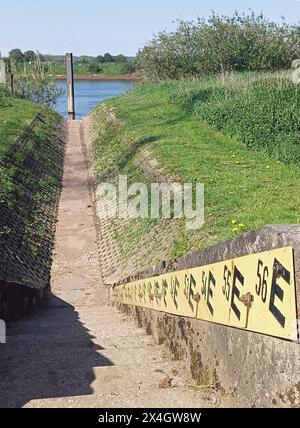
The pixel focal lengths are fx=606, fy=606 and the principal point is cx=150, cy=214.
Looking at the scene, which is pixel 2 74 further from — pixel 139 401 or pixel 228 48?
pixel 139 401

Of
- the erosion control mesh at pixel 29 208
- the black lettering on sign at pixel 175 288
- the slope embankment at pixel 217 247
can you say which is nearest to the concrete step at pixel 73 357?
the slope embankment at pixel 217 247

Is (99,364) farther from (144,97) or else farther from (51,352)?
(144,97)

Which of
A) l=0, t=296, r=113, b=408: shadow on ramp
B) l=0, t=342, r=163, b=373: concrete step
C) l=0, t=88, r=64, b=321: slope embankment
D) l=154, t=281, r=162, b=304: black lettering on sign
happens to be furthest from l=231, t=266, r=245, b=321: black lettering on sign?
l=0, t=88, r=64, b=321: slope embankment

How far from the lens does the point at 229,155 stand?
1467cm

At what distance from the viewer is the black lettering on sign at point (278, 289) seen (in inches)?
102

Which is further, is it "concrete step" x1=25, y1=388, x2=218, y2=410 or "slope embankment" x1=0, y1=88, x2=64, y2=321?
"slope embankment" x1=0, y1=88, x2=64, y2=321

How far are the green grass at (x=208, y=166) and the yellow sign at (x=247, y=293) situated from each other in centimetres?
414

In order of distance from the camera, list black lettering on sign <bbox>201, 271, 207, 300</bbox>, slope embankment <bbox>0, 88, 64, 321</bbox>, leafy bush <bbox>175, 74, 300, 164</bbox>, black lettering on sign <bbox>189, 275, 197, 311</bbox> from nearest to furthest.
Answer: black lettering on sign <bbox>201, 271, 207, 300</bbox> < black lettering on sign <bbox>189, 275, 197, 311</bbox> < slope embankment <bbox>0, 88, 64, 321</bbox> < leafy bush <bbox>175, 74, 300, 164</bbox>

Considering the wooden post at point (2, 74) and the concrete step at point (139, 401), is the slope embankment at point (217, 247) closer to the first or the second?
the concrete step at point (139, 401)

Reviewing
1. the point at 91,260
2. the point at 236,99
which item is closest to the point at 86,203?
the point at 91,260

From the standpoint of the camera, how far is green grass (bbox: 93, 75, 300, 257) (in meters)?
9.37

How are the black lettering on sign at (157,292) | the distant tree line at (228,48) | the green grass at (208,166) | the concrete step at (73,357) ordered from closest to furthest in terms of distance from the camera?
the concrete step at (73,357) < the black lettering on sign at (157,292) < the green grass at (208,166) < the distant tree line at (228,48)

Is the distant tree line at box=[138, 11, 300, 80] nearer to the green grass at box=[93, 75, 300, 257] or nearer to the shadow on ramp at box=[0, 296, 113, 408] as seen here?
the green grass at box=[93, 75, 300, 257]

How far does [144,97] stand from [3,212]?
20369 mm
